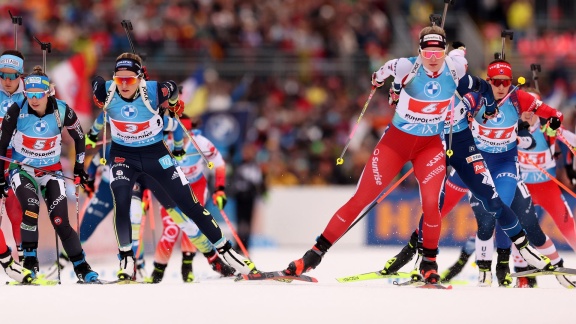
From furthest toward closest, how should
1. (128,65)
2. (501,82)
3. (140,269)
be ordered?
(140,269)
(501,82)
(128,65)

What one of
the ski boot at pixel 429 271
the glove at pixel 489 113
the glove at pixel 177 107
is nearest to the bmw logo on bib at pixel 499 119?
the glove at pixel 489 113

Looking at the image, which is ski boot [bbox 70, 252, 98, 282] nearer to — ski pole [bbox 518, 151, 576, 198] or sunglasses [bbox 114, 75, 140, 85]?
sunglasses [bbox 114, 75, 140, 85]

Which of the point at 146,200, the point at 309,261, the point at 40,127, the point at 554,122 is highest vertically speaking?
the point at 554,122

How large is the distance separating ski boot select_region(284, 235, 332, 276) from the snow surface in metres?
0.32

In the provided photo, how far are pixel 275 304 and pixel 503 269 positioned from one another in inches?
153

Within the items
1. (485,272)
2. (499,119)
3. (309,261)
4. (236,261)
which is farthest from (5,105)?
(485,272)

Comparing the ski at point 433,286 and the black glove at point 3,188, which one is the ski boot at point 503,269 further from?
the black glove at point 3,188

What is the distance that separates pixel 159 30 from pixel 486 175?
1373cm

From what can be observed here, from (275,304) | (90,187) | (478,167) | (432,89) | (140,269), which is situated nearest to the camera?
(275,304)

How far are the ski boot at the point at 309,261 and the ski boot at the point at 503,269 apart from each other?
2.11 meters

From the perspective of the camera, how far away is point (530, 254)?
10.3 meters

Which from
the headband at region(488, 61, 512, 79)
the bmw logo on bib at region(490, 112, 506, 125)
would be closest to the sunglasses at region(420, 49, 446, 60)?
the headband at region(488, 61, 512, 79)

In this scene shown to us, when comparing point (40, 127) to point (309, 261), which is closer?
point (309, 261)

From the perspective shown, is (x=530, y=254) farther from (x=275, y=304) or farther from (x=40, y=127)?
(x=40, y=127)
